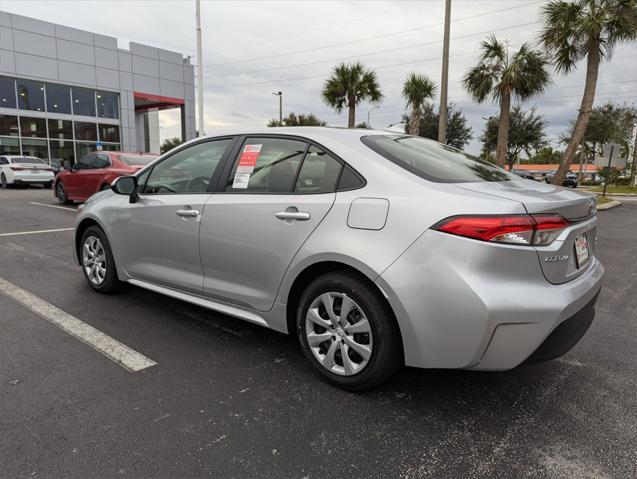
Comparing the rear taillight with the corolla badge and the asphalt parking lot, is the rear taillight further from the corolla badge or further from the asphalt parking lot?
the asphalt parking lot

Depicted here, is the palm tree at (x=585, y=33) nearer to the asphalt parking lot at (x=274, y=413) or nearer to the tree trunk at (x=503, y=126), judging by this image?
the tree trunk at (x=503, y=126)

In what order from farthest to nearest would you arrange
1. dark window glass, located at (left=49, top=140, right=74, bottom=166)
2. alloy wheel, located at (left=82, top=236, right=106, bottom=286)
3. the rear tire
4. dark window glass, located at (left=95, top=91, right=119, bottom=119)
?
dark window glass, located at (left=95, top=91, right=119, bottom=119), dark window glass, located at (left=49, top=140, right=74, bottom=166), the rear tire, alloy wheel, located at (left=82, top=236, right=106, bottom=286)

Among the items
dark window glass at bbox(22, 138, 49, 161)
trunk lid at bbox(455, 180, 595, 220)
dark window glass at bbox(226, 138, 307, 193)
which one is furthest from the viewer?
dark window glass at bbox(22, 138, 49, 161)

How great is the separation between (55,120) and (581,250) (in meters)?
29.7

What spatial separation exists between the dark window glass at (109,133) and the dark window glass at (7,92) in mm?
4788

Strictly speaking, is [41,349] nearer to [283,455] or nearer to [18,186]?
[283,455]

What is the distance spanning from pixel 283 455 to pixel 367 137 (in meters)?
1.93

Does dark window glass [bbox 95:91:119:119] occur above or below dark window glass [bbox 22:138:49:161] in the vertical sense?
above

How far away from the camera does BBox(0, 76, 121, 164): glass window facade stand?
965 inches

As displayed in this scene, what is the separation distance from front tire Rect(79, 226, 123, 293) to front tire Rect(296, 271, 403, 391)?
234 centimetres

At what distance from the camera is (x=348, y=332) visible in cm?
256

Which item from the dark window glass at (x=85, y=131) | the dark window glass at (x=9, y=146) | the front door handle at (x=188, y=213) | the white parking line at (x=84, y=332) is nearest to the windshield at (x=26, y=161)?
the dark window glass at (x=9, y=146)

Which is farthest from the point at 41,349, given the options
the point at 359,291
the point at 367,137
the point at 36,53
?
the point at 36,53

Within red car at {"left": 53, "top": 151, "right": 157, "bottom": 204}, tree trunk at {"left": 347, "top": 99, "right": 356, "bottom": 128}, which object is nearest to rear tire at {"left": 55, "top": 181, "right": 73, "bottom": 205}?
red car at {"left": 53, "top": 151, "right": 157, "bottom": 204}
